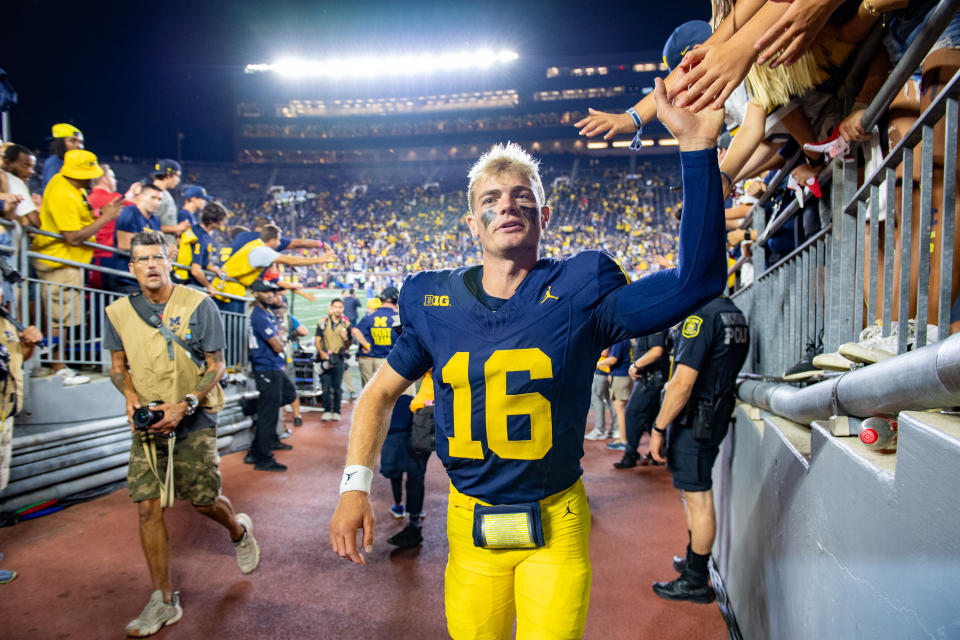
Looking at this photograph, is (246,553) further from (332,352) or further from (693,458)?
(332,352)

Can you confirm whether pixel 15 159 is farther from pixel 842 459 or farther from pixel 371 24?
pixel 371 24

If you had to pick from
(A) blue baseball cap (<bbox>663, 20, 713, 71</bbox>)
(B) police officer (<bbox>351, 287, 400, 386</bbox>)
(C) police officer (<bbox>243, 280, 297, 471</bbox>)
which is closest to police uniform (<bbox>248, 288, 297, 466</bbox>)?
(C) police officer (<bbox>243, 280, 297, 471</bbox>)

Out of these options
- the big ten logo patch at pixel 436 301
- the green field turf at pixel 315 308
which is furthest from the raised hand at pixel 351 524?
the green field turf at pixel 315 308

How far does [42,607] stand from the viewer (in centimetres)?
346

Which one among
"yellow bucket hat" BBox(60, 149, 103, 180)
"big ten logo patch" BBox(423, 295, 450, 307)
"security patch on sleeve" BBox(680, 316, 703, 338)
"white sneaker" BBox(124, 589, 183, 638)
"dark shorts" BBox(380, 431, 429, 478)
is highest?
"yellow bucket hat" BBox(60, 149, 103, 180)

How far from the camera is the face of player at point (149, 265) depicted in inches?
142

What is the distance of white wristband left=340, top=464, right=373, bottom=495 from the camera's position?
182cm

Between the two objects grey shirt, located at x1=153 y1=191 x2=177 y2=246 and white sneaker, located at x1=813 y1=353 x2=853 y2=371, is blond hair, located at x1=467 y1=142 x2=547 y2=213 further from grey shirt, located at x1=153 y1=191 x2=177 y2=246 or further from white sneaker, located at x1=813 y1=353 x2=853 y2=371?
grey shirt, located at x1=153 y1=191 x2=177 y2=246

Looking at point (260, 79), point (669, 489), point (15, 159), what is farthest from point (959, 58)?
point (260, 79)

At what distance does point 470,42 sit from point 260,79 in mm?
17814

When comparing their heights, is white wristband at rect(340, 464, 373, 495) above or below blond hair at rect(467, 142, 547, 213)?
below

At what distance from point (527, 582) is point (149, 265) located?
10.7 ft

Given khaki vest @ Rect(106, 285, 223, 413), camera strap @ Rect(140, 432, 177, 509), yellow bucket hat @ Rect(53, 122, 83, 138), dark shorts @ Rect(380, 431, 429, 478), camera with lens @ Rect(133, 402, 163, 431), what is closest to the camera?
camera with lens @ Rect(133, 402, 163, 431)

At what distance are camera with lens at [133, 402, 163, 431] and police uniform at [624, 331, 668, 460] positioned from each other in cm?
513
